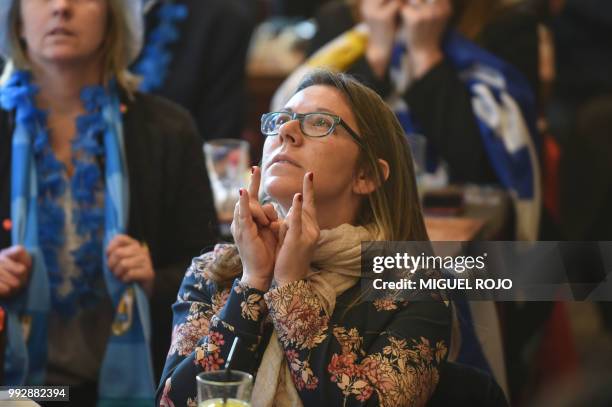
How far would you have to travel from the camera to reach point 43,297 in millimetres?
2123

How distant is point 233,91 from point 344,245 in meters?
2.28

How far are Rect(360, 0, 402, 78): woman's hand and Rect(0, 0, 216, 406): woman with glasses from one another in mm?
1164

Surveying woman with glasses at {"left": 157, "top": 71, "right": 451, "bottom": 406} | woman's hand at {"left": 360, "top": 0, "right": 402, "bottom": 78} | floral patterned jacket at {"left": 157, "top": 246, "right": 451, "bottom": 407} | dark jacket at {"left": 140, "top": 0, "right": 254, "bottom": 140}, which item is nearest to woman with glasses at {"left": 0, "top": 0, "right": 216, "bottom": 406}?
woman with glasses at {"left": 157, "top": 71, "right": 451, "bottom": 406}

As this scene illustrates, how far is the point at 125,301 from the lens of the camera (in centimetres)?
216

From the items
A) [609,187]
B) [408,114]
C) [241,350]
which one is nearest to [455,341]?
[241,350]

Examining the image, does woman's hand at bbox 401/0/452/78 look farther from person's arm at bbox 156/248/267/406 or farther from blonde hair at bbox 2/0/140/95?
person's arm at bbox 156/248/267/406

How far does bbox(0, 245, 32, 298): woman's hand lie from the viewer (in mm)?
2020

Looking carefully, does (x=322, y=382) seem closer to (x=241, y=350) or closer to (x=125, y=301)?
(x=241, y=350)

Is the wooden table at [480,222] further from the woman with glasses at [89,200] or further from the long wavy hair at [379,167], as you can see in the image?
the long wavy hair at [379,167]

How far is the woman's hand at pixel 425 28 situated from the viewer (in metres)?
3.25

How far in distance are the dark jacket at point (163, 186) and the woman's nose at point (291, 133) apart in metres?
0.70

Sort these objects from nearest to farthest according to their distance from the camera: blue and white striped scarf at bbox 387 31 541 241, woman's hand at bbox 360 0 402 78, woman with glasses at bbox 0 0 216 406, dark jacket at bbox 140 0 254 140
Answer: woman with glasses at bbox 0 0 216 406 → blue and white striped scarf at bbox 387 31 541 241 → woman's hand at bbox 360 0 402 78 → dark jacket at bbox 140 0 254 140

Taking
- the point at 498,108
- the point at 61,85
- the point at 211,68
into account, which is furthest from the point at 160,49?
the point at 61,85

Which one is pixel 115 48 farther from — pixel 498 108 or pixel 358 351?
pixel 498 108
